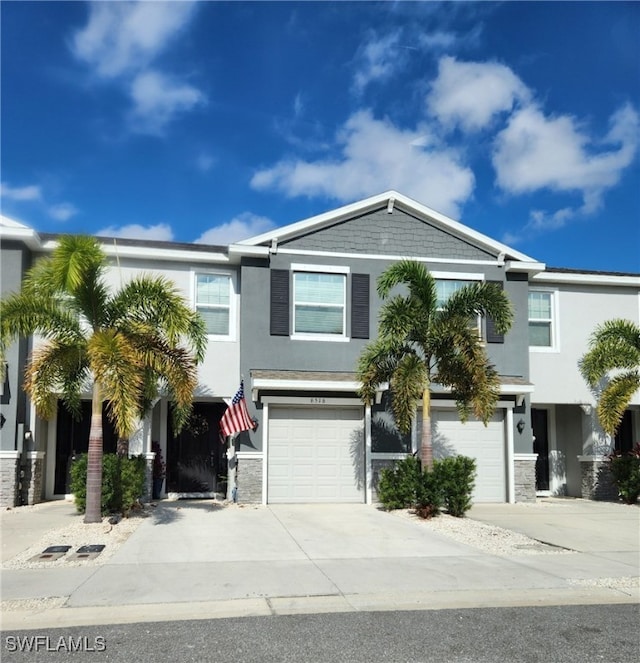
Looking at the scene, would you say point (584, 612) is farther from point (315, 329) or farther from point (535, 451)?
point (535, 451)

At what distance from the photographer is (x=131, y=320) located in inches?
500

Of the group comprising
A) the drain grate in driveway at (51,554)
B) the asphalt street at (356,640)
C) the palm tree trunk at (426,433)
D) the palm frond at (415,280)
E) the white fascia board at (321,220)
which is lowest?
the drain grate in driveway at (51,554)

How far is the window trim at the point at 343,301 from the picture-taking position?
16.9 m

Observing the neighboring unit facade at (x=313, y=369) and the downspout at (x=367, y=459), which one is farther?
the downspout at (x=367, y=459)

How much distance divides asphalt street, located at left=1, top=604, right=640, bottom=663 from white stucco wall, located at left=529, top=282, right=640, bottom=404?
11.7 m

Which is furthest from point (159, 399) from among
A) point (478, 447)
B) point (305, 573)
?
point (305, 573)

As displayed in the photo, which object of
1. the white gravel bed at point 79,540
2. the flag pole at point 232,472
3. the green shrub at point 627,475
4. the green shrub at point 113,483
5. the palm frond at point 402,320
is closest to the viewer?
the white gravel bed at point 79,540

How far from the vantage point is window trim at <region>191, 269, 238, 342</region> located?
17.0 m

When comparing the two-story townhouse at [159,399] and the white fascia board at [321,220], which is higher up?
the white fascia board at [321,220]

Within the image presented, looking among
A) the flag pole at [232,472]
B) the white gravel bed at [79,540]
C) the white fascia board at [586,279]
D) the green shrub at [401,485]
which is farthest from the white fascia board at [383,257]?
the white gravel bed at [79,540]

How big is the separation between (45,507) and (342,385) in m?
7.02

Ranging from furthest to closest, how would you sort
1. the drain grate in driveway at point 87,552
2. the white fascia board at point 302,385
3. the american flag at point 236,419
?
1. the white fascia board at point 302,385
2. the american flag at point 236,419
3. the drain grate in driveway at point 87,552

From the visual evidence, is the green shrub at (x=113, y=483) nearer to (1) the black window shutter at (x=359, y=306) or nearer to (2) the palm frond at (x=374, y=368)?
(2) the palm frond at (x=374, y=368)

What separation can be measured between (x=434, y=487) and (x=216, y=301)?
690cm
